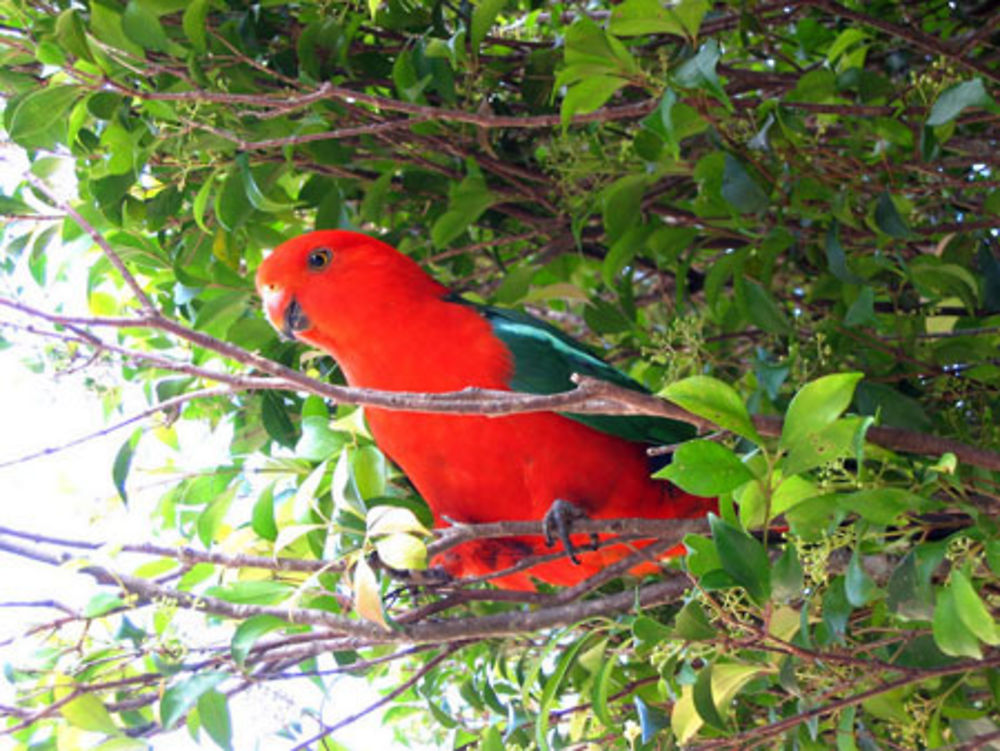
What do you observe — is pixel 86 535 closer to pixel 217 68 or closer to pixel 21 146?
pixel 21 146

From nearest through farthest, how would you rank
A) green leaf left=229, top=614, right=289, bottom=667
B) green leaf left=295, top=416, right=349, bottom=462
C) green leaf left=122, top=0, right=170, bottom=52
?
green leaf left=229, top=614, right=289, bottom=667 < green leaf left=122, top=0, right=170, bottom=52 < green leaf left=295, top=416, right=349, bottom=462

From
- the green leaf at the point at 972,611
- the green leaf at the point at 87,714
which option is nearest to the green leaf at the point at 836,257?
the green leaf at the point at 972,611

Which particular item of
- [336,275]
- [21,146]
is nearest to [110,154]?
[21,146]

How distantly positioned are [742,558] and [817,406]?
0.64ft

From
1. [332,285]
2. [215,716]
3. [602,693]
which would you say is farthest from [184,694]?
[332,285]

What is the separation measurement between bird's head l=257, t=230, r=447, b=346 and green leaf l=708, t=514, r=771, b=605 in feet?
3.08

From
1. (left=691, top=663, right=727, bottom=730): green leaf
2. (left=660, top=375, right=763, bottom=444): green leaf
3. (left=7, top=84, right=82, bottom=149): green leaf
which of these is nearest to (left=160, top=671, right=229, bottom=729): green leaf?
(left=691, top=663, right=727, bottom=730): green leaf

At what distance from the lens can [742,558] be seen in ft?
4.25

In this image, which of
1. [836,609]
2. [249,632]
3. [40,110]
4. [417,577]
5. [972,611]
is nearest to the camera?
[972,611]

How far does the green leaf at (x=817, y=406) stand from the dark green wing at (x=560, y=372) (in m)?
0.69

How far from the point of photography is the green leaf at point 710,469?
130cm

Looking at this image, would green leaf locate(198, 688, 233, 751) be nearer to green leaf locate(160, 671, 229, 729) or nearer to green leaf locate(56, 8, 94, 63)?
green leaf locate(160, 671, 229, 729)

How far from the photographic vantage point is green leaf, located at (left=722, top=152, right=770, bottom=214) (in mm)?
1681

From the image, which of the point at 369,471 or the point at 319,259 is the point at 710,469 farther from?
the point at 319,259
